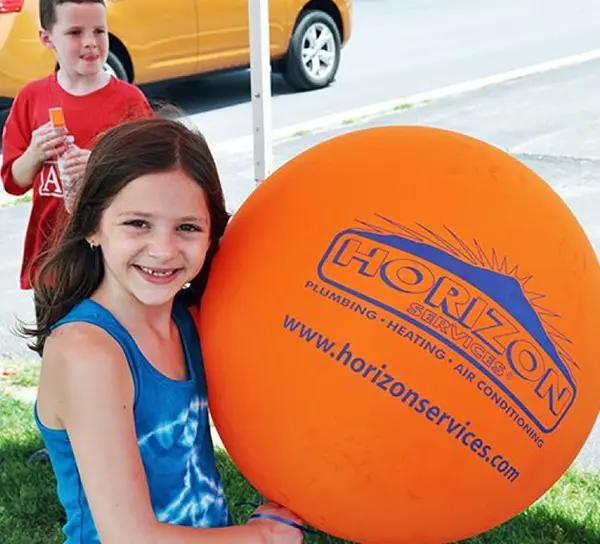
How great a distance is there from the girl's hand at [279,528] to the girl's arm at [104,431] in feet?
0.61

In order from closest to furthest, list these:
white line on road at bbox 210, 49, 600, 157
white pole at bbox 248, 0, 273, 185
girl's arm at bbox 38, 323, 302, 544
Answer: girl's arm at bbox 38, 323, 302, 544, white pole at bbox 248, 0, 273, 185, white line on road at bbox 210, 49, 600, 157

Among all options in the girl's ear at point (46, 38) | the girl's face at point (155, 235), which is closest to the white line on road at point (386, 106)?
the girl's ear at point (46, 38)

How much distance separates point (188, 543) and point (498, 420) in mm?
603

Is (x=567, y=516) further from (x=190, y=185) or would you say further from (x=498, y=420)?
(x=190, y=185)

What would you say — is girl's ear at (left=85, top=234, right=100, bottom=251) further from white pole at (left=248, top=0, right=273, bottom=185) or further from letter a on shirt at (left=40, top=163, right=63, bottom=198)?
white pole at (left=248, top=0, right=273, bottom=185)

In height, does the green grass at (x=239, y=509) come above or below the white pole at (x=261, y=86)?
below

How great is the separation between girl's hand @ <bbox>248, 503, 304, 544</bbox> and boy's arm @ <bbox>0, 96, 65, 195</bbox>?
1.78 m

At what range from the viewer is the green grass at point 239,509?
3328 millimetres

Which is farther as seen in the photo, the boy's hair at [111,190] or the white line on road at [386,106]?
the white line on road at [386,106]

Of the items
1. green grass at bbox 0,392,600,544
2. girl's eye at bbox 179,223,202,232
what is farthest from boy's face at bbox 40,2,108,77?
girl's eye at bbox 179,223,202,232

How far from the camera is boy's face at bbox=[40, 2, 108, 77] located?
3.46m

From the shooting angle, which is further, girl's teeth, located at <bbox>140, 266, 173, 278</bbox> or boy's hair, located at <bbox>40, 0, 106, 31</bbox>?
boy's hair, located at <bbox>40, 0, 106, 31</bbox>

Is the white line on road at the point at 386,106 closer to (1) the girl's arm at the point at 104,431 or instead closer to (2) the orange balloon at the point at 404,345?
(2) the orange balloon at the point at 404,345

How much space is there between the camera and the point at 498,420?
72.4 inches
